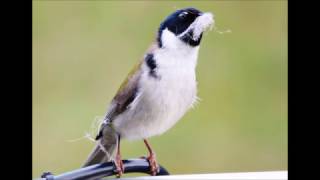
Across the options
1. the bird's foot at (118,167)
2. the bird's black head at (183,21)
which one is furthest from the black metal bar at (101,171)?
the bird's black head at (183,21)

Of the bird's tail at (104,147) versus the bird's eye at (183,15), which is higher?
the bird's eye at (183,15)

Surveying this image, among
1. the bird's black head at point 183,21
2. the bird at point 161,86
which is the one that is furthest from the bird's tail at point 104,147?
the bird's black head at point 183,21

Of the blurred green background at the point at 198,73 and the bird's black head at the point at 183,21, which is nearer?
the bird's black head at the point at 183,21

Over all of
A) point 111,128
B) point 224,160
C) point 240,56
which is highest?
point 240,56

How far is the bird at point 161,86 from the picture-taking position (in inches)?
33.4

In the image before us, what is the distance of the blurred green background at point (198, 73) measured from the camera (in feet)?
4.03

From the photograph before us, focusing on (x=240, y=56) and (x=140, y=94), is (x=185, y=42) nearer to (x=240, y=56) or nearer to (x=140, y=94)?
(x=140, y=94)

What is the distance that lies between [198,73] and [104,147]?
0.90 ft

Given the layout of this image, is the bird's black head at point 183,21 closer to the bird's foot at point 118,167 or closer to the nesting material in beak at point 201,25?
the nesting material in beak at point 201,25

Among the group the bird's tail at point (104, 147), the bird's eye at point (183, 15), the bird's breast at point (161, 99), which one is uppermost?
the bird's eye at point (183, 15)

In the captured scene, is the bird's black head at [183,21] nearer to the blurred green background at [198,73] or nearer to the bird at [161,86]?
the bird at [161,86]
